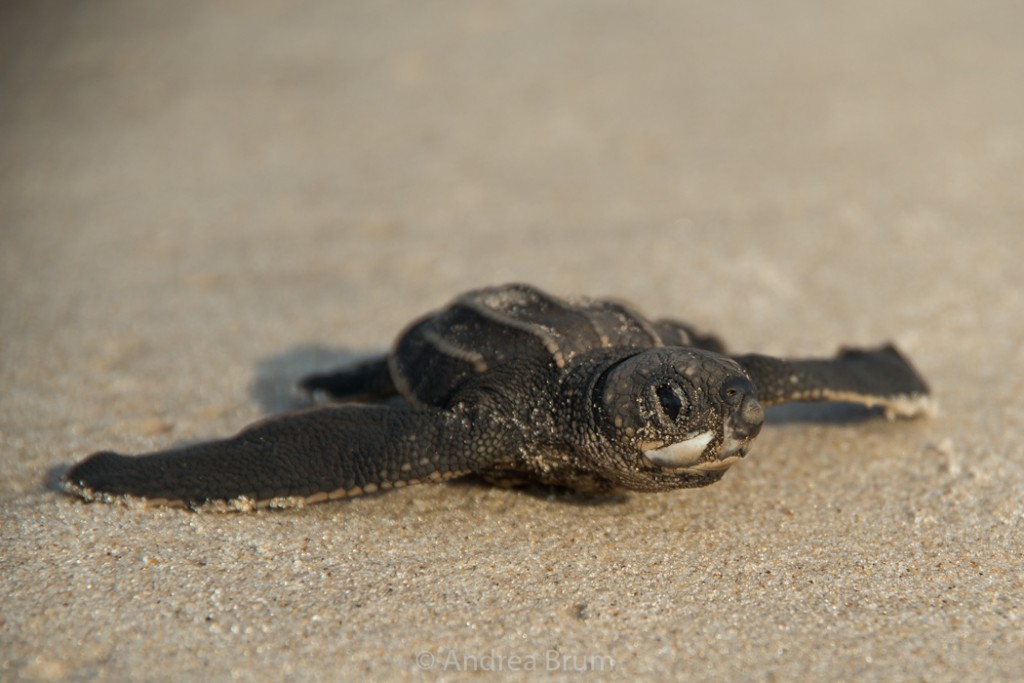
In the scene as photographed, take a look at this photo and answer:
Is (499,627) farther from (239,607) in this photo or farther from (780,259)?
(780,259)

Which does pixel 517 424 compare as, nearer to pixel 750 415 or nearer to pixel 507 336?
pixel 507 336

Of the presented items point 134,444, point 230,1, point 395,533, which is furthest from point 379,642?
point 230,1

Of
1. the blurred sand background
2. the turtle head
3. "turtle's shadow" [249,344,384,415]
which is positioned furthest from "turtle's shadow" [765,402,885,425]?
"turtle's shadow" [249,344,384,415]

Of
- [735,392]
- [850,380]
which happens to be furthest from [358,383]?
[850,380]

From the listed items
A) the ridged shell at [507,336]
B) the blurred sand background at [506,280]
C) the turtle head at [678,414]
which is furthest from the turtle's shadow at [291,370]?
the turtle head at [678,414]

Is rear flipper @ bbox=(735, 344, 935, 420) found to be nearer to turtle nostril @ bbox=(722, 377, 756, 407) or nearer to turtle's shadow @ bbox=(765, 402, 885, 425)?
turtle's shadow @ bbox=(765, 402, 885, 425)
